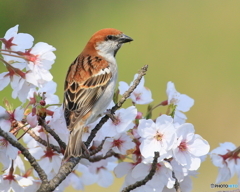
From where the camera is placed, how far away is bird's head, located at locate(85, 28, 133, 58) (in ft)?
8.47

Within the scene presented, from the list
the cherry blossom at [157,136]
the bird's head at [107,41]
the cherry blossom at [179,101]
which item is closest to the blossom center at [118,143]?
the cherry blossom at [157,136]

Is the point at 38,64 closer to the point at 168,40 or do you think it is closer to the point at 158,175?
the point at 158,175

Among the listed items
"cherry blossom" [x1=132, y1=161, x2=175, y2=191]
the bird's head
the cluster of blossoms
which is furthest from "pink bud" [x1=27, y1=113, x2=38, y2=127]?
the bird's head

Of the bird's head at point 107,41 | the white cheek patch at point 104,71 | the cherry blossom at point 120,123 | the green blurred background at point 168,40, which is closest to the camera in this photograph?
the cherry blossom at point 120,123

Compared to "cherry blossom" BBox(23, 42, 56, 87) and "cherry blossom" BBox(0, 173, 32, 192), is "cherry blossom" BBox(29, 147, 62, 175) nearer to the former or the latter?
"cherry blossom" BBox(0, 173, 32, 192)

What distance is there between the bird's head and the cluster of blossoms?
2.38 ft

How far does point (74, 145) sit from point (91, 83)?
0.70m

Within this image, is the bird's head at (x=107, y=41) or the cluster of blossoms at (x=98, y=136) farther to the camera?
the bird's head at (x=107, y=41)

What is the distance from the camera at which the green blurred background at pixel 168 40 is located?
Result: 6918mm

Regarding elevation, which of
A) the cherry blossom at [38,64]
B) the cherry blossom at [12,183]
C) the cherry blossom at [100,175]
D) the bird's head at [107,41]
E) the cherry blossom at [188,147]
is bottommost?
the cherry blossom at [100,175]

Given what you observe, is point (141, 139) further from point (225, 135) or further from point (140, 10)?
point (140, 10)

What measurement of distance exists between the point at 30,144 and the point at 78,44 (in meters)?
6.38

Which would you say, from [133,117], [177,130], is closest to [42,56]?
[133,117]

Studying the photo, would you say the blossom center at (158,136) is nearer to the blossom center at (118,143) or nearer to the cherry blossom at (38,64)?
the blossom center at (118,143)
